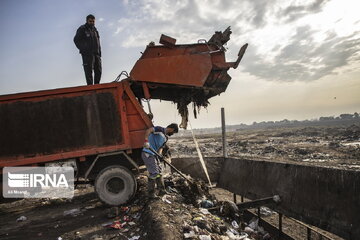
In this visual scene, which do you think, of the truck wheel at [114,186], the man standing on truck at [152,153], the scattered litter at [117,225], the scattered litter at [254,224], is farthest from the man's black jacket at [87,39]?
the scattered litter at [254,224]

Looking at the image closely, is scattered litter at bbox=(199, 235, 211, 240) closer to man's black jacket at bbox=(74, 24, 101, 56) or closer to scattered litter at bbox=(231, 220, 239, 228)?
scattered litter at bbox=(231, 220, 239, 228)

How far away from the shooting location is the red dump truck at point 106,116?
15.7 feet

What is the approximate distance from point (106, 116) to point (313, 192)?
3838 mm

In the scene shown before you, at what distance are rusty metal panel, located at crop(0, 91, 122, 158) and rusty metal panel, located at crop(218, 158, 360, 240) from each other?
290cm

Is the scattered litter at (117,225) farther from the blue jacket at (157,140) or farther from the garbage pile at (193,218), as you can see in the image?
the blue jacket at (157,140)

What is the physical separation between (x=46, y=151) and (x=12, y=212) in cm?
211

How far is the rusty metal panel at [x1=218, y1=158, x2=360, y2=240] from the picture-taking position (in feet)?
10.7

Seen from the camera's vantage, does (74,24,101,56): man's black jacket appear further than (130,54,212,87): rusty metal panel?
Yes

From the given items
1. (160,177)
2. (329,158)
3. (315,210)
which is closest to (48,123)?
(160,177)

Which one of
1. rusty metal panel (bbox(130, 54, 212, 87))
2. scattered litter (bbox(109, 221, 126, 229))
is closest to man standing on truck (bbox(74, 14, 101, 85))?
rusty metal panel (bbox(130, 54, 212, 87))

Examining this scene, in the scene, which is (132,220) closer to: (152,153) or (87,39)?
(152,153)

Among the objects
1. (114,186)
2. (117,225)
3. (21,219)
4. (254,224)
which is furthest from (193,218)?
(21,219)

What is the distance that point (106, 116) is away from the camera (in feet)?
16.6

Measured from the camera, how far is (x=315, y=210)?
12.2 feet
